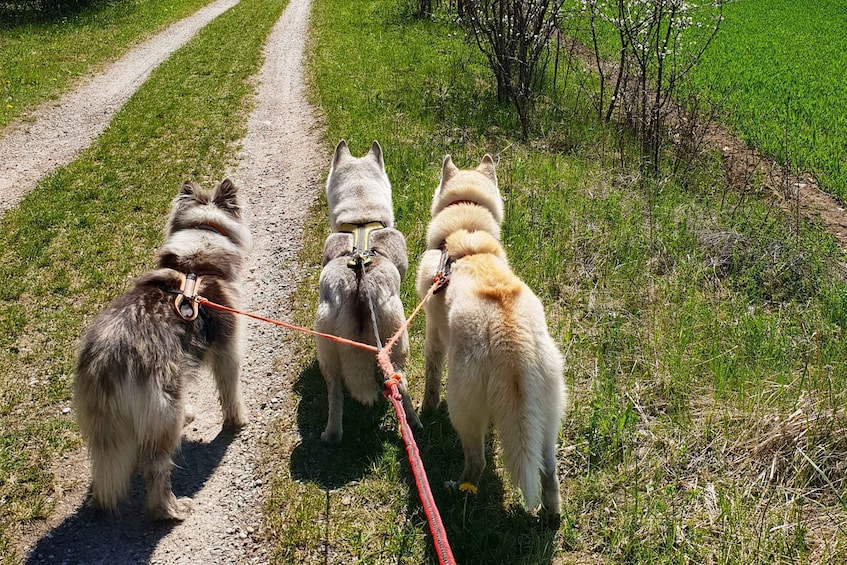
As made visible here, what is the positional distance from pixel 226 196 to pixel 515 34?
890 centimetres

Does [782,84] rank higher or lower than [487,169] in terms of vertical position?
lower

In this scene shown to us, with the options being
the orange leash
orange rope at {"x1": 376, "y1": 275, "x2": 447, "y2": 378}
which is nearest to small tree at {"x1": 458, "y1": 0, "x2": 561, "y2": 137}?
orange rope at {"x1": 376, "y1": 275, "x2": 447, "y2": 378}

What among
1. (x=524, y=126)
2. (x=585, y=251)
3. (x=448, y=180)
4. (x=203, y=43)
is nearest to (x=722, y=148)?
(x=524, y=126)

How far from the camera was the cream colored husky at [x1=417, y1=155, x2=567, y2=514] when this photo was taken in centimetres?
321

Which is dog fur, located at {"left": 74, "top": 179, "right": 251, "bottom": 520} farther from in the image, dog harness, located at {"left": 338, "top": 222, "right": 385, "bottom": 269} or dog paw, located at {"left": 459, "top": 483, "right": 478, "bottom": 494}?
dog paw, located at {"left": 459, "top": 483, "right": 478, "bottom": 494}

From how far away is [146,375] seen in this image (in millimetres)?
3453

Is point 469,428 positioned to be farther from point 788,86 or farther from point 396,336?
point 788,86

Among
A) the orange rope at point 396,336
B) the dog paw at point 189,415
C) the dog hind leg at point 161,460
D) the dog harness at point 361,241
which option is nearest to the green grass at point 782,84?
the dog harness at point 361,241

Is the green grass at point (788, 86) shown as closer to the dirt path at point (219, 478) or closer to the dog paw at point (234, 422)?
the dirt path at point (219, 478)

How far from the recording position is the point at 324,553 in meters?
3.59

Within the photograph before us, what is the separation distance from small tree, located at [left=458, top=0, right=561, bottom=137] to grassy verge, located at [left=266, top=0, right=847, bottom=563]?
3.44 meters

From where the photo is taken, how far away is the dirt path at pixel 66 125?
31.2 feet

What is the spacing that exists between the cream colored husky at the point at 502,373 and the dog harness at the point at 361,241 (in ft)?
2.08

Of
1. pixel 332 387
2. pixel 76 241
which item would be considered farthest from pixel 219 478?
pixel 76 241
